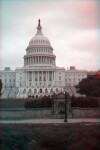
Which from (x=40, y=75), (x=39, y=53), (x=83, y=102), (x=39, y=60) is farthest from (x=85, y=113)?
(x=39, y=53)

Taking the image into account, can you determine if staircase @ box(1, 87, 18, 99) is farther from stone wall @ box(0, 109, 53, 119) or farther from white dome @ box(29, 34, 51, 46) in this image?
stone wall @ box(0, 109, 53, 119)

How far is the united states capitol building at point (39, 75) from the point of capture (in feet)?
292

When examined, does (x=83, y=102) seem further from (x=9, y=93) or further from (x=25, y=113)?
(x=9, y=93)

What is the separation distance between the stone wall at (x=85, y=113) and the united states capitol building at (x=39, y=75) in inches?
2302

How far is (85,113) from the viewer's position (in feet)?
92.6

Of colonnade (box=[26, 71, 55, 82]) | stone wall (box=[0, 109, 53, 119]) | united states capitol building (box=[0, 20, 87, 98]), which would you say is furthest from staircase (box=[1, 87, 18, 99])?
stone wall (box=[0, 109, 53, 119])

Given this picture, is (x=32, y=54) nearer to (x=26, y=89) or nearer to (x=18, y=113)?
(x=26, y=89)

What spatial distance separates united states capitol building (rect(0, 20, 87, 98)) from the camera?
3509 inches

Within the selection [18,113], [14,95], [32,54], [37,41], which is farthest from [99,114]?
[37,41]

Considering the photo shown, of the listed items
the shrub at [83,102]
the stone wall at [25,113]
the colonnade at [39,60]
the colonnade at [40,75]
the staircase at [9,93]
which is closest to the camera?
the stone wall at [25,113]

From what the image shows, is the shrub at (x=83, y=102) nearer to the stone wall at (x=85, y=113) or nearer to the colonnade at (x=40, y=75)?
the stone wall at (x=85, y=113)

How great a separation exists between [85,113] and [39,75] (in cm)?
7364

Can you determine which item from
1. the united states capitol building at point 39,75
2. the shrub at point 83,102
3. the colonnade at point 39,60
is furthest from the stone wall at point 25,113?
the colonnade at point 39,60

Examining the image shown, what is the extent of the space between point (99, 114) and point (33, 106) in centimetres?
994
